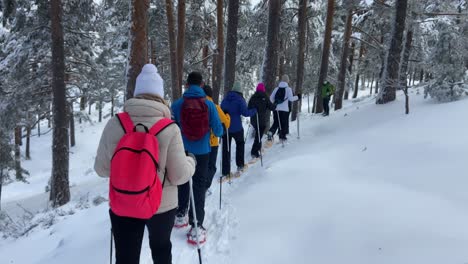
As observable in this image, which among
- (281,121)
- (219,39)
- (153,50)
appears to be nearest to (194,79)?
(281,121)

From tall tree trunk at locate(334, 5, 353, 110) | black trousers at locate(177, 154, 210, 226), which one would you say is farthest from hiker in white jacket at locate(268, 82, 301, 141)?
tall tree trunk at locate(334, 5, 353, 110)

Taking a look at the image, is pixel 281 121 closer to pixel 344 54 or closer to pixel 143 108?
pixel 143 108

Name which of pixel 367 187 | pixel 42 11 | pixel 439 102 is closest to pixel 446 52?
pixel 439 102

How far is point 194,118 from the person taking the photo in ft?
14.6

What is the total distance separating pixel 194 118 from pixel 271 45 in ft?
22.4

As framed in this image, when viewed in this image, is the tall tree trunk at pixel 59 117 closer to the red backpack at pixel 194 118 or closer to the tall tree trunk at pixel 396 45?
the red backpack at pixel 194 118

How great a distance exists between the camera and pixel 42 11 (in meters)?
12.0

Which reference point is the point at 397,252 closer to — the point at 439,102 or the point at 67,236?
the point at 67,236

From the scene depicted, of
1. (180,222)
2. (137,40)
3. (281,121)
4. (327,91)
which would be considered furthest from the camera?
(327,91)

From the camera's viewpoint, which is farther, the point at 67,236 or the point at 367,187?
the point at 67,236

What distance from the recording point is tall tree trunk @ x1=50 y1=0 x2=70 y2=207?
1085 cm

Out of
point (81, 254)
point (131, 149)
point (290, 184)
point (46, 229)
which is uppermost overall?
point (131, 149)

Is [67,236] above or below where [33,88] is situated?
below

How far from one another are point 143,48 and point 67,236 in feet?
13.0
